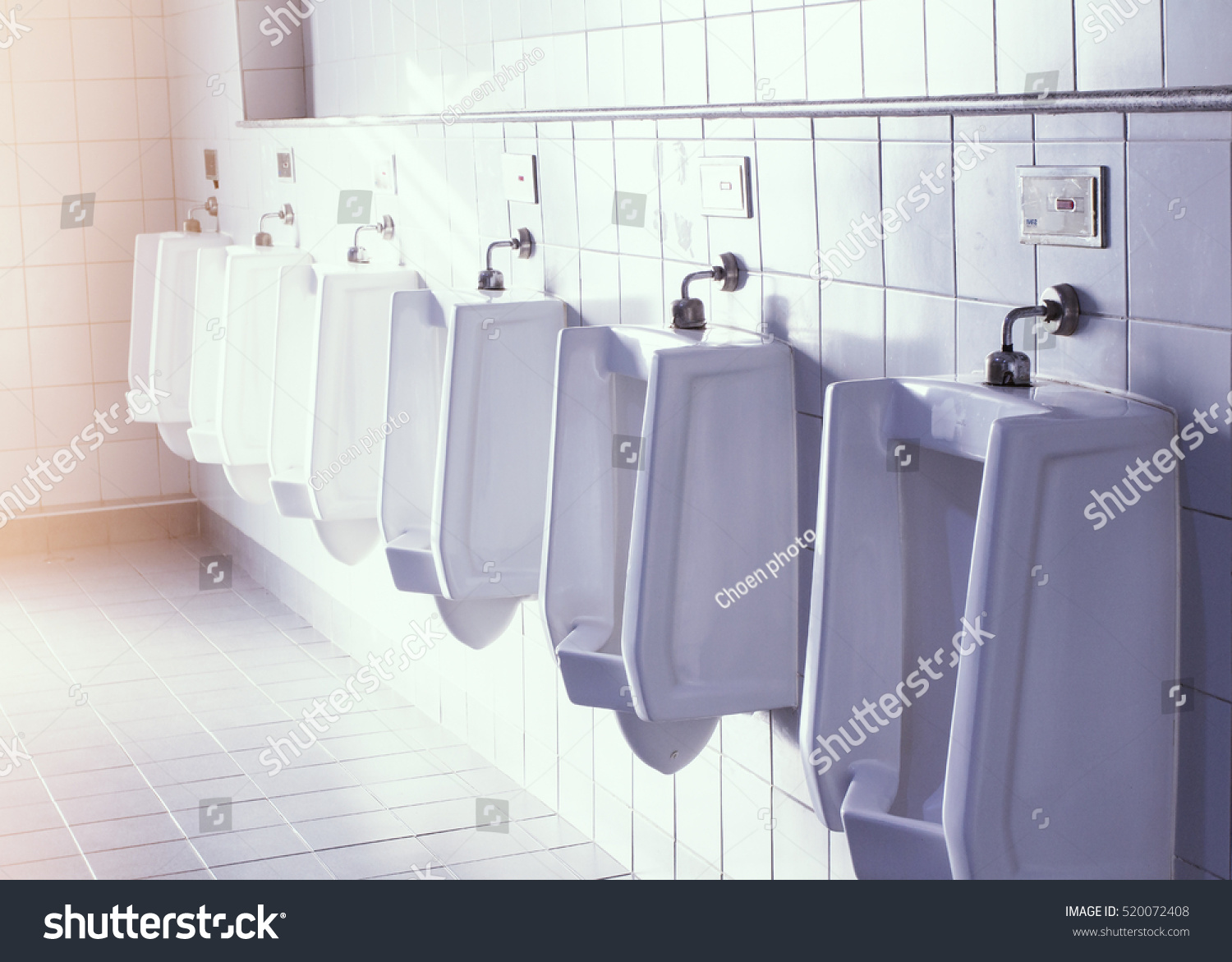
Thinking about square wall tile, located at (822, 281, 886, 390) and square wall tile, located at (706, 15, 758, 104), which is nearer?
square wall tile, located at (822, 281, 886, 390)

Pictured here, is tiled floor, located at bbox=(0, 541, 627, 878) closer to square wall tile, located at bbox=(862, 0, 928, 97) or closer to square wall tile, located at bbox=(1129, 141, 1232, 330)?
square wall tile, located at bbox=(862, 0, 928, 97)

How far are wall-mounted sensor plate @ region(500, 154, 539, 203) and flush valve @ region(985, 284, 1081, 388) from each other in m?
1.43

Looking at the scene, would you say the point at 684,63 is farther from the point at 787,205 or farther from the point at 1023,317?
the point at 1023,317

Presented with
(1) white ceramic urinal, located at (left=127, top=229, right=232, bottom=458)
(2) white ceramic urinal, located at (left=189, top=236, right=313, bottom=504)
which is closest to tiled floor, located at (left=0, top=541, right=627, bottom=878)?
(2) white ceramic urinal, located at (left=189, top=236, right=313, bottom=504)

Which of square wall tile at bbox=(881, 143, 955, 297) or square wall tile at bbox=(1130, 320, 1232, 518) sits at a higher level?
square wall tile at bbox=(881, 143, 955, 297)

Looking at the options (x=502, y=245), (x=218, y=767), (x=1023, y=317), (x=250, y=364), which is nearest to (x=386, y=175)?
(x=502, y=245)

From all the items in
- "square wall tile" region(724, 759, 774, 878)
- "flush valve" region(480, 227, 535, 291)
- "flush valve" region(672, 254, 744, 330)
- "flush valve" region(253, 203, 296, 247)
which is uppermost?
"flush valve" region(253, 203, 296, 247)

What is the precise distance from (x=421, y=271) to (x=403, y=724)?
112 centimetres

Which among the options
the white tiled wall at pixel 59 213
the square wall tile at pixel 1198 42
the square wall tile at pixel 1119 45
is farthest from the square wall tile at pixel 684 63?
the white tiled wall at pixel 59 213

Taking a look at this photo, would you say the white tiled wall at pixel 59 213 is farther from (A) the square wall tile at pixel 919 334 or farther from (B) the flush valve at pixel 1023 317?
(B) the flush valve at pixel 1023 317

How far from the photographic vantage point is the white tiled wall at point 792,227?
1.47 metres

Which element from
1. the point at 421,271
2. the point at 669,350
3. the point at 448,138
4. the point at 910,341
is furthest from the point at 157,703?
the point at 910,341

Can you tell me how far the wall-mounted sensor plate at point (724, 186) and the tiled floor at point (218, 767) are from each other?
4.26 feet

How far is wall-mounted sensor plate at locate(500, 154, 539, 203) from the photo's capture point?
286cm
